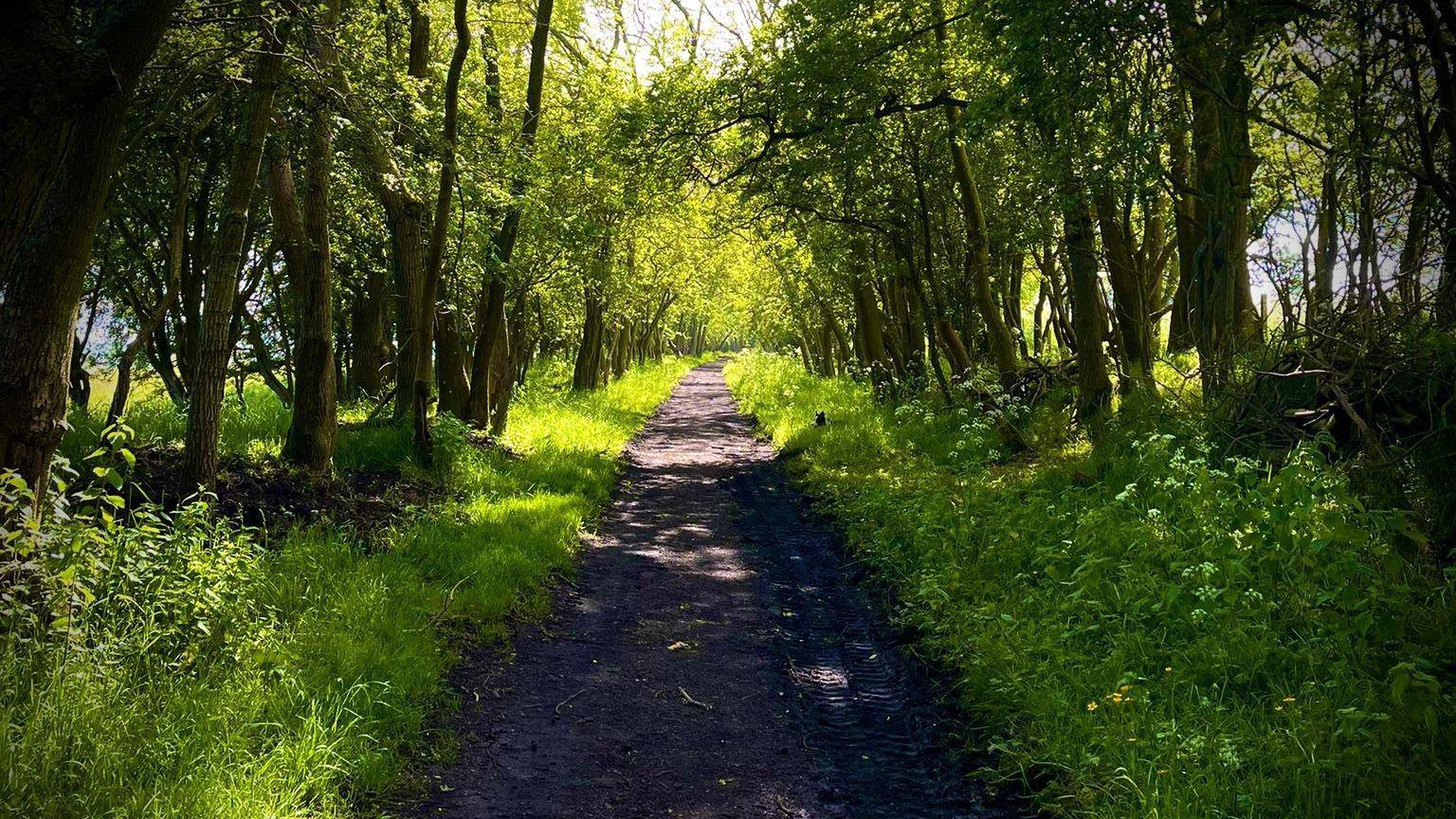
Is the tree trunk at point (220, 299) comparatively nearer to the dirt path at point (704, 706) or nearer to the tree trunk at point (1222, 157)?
the dirt path at point (704, 706)

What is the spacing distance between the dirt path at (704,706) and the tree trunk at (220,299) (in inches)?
130

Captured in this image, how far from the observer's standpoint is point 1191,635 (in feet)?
17.7

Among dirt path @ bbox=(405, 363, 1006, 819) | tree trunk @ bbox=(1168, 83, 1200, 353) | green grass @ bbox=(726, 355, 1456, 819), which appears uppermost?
tree trunk @ bbox=(1168, 83, 1200, 353)

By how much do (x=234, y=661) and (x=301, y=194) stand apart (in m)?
8.07

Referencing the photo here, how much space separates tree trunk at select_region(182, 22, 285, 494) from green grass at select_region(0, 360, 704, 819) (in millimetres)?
637

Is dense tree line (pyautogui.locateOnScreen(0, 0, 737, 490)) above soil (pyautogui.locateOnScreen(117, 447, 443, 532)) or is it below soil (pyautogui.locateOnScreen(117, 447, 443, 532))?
above

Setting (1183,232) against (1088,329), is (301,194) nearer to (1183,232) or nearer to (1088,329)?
(1088,329)

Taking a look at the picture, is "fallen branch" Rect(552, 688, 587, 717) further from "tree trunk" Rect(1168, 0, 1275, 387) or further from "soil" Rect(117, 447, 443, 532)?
"tree trunk" Rect(1168, 0, 1275, 387)

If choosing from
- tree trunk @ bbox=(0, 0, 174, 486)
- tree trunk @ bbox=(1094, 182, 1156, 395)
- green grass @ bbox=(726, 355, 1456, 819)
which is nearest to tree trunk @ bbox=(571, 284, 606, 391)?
tree trunk @ bbox=(1094, 182, 1156, 395)

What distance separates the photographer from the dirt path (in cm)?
440

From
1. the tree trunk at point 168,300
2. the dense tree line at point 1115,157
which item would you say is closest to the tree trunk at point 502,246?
the dense tree line at point 1115,157

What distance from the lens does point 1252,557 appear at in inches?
230

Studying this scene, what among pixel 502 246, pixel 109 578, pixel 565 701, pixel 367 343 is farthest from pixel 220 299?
pixel 367 343

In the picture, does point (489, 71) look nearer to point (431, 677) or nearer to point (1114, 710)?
point (431, 677)
